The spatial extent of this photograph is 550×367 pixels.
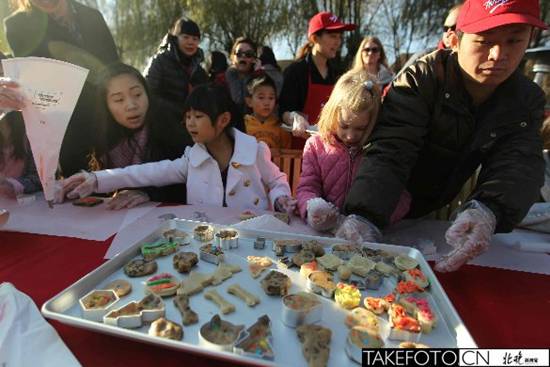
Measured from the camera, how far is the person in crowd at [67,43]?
1399 mm

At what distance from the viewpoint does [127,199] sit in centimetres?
121

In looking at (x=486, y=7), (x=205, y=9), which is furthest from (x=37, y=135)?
(x=205, y=9)

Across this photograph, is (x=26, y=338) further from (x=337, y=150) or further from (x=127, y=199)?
(x=337, y=150)

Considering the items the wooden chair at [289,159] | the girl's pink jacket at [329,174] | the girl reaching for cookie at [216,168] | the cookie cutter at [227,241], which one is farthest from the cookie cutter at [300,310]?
the wooden chair at [289,159]

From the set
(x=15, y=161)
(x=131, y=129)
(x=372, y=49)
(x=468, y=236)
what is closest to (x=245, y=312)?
(x=468, y=236)

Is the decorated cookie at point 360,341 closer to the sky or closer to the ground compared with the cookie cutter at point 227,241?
closer to the ground

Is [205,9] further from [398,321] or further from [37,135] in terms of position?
[398,321]

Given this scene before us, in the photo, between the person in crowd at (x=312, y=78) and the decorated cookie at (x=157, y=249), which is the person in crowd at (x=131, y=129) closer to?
the decorated cookie at (x=157, y=249)

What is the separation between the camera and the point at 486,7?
0.79 m

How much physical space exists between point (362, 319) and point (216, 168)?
88 cm

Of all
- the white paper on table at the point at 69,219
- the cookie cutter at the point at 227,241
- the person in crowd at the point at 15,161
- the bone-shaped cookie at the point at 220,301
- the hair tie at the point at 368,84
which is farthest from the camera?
the person in crowd at the point at 15,161

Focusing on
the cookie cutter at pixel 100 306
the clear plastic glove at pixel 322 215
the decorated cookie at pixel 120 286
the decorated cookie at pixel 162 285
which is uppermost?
the cookie cutter at pixel 100 306

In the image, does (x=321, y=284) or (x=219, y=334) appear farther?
(x=321, y=284)

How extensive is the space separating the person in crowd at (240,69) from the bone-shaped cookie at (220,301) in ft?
7.14
